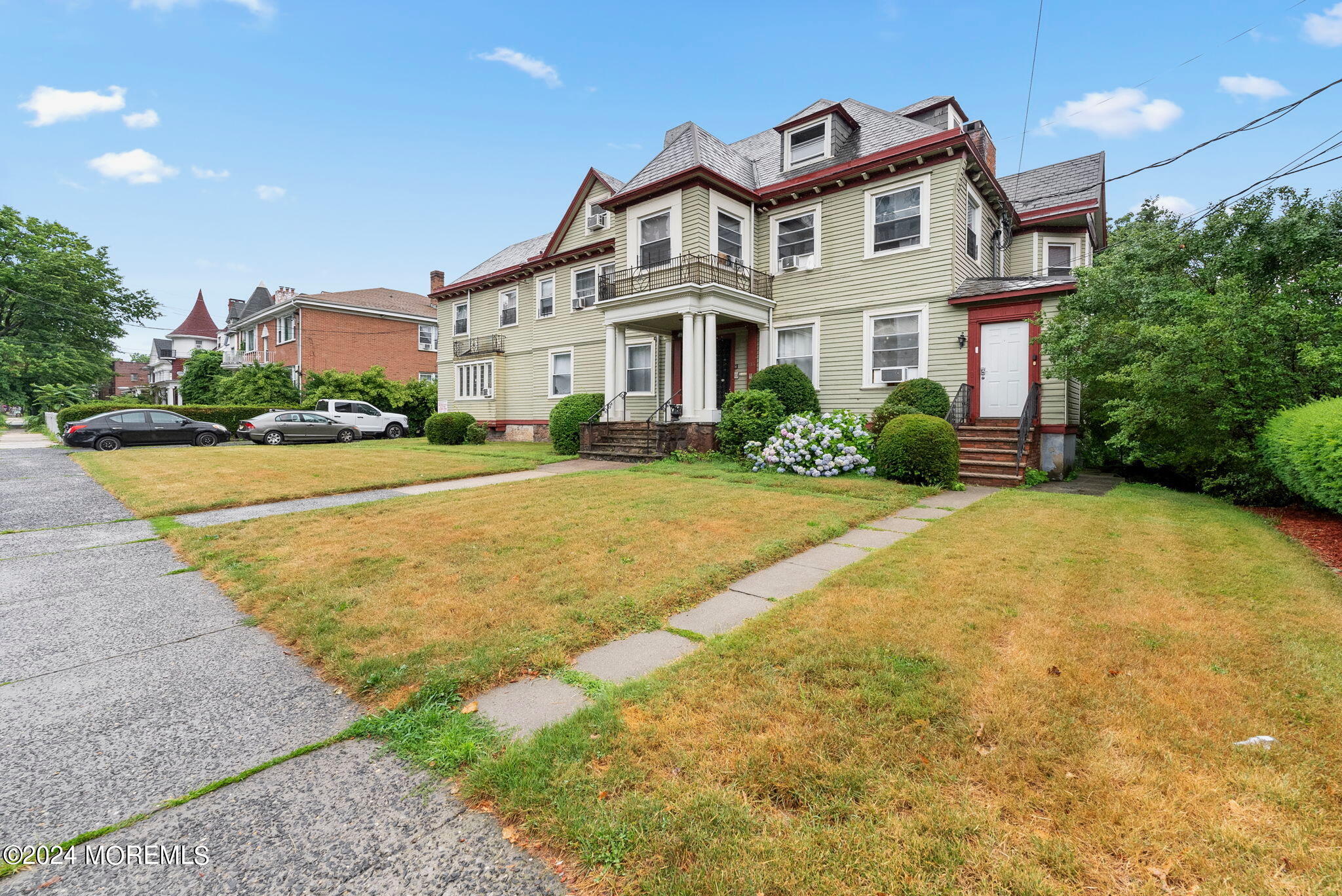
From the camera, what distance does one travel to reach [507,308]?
22562 mm

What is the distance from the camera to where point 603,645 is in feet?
11.0

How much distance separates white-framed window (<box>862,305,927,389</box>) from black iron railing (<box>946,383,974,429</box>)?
0.99 m

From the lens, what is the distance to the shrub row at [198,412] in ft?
74.4

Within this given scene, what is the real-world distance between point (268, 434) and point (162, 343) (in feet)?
214

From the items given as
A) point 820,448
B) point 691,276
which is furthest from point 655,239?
point 820,448

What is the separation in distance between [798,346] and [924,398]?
3890 millimetres

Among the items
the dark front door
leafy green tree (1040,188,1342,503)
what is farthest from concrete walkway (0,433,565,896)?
the dark front door

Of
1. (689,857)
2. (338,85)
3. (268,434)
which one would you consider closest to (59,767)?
(689,857)

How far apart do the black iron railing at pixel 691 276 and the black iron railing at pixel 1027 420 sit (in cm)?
674

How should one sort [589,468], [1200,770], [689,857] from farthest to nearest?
1. [589,468]
2. [1200,770]
3. [689,857]

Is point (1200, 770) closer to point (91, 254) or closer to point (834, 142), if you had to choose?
point (834, 142)

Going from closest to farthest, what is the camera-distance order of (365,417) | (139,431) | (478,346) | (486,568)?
(486,568), (139,431), (478,346), (365,417)

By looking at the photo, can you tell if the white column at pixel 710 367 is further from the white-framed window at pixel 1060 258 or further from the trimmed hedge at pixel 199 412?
the trimmed hedge at pixel 199 412

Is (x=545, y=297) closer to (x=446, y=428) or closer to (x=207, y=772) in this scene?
(x=446, y=428)
